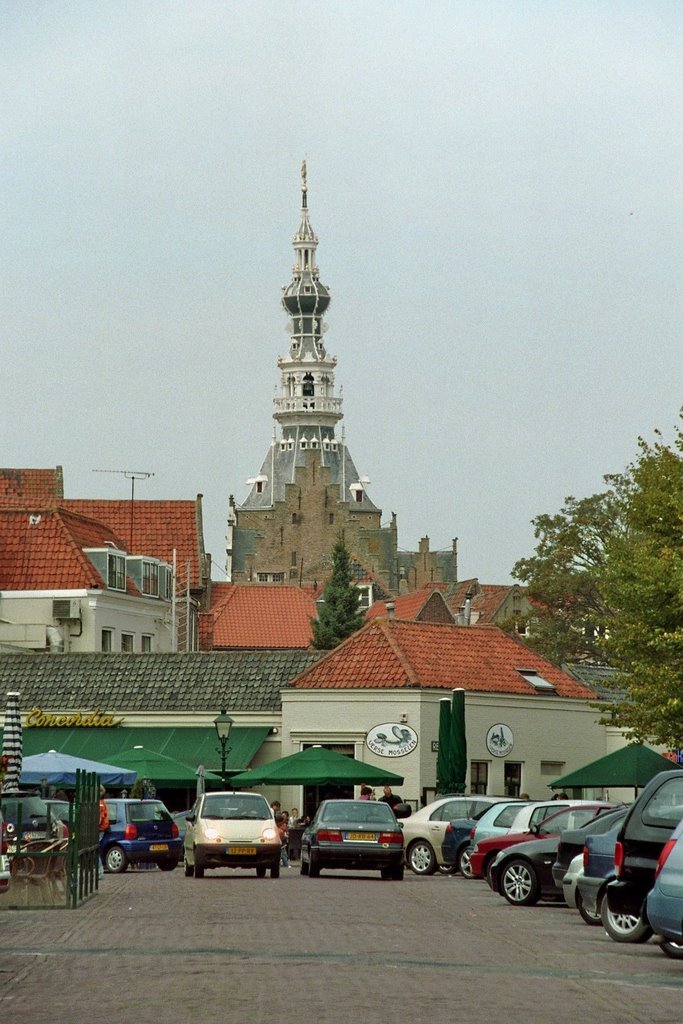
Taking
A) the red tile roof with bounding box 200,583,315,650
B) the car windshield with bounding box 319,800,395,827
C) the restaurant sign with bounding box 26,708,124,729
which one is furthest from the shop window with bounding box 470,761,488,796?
the red tile roof with bounding box 200,583,315,650

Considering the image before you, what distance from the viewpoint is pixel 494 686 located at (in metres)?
53.8

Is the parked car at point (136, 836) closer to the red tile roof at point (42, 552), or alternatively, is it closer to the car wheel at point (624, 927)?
the car wheel at point (624, 927)

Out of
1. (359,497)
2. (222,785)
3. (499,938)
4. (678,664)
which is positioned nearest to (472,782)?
(222,785)

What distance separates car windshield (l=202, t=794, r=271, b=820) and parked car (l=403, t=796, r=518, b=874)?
13.5ft

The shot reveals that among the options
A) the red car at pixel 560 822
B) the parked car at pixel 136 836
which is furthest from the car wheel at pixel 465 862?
the red car at pixel 560 822

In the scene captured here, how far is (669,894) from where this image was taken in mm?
15766

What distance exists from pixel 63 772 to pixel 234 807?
31.5 ft

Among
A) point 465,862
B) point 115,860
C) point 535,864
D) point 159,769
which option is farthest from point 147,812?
point 535,864

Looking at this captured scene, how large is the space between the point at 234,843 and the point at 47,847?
8.06 meters

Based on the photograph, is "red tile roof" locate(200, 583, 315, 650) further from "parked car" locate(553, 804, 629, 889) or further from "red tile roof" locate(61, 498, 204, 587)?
"parked car" locate(553, 804, 629, 889)

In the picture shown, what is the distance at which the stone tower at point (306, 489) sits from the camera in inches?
6590

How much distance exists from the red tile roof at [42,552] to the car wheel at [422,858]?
27.4m

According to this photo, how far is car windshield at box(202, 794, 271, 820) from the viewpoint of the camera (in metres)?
32.4

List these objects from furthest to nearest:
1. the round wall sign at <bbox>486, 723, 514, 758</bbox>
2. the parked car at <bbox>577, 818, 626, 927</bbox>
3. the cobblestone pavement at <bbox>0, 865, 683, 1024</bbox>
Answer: the round wall sign at <bbox>486, 723, 514, 758</bbox>
the parked car at <bbox>577, 818, 626, 927</bbox>
the cobblestone pavement at <bbox>0, 865, 683, 1024</bbox>
